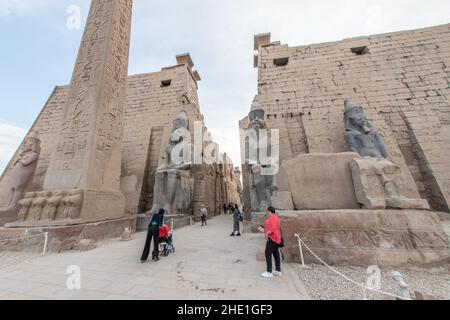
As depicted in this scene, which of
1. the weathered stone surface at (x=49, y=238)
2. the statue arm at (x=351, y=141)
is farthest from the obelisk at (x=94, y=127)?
the statue arm at (x=351, y=141)

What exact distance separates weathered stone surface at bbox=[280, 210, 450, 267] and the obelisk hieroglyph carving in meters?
4.00

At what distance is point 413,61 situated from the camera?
7.94 m

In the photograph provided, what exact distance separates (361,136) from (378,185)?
4.38 meters

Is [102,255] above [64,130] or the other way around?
the other way around

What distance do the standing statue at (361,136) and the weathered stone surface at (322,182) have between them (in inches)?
157

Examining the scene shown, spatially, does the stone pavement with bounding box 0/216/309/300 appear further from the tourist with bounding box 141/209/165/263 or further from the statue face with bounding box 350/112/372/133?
the statue face with bounding box 350/112/372/133

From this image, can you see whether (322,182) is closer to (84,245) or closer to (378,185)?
(378,185)

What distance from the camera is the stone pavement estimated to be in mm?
1697

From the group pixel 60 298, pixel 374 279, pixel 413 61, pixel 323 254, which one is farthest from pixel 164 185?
pixel 413 61

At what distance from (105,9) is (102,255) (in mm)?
6339

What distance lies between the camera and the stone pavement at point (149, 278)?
170 cm

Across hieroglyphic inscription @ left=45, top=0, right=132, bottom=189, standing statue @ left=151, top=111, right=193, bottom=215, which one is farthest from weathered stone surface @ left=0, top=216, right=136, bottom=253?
standing statue @ left=151, top=111, right=193, bottom=215

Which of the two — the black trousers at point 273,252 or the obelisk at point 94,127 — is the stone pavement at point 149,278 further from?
the obelisk at point 94,127
